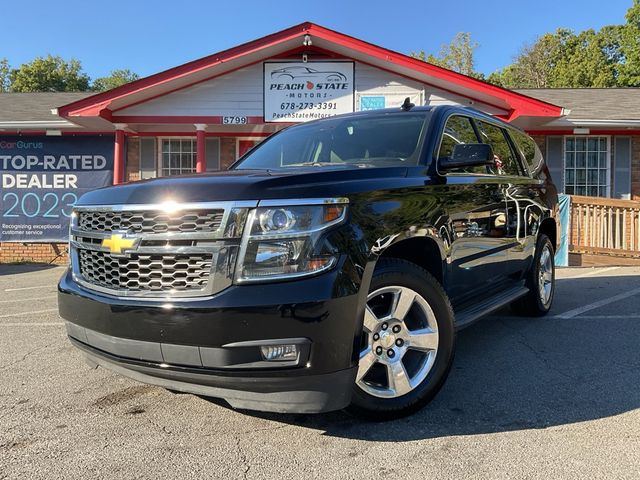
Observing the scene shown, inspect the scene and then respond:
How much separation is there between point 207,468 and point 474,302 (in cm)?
227

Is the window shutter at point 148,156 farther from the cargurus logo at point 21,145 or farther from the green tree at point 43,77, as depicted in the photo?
the green tree at point 43,77

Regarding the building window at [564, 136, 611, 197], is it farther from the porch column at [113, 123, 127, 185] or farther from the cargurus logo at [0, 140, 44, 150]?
the cargurus logo at [0, 140, 44, 150]

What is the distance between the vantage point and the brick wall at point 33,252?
11.8 metres

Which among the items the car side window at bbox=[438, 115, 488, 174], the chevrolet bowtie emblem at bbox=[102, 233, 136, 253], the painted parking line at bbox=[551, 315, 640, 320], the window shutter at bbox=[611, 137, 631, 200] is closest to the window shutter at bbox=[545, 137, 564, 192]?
the window shutter at bbox=[611, 137, 631, 200]

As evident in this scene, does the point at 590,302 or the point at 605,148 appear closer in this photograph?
the point at 590,302

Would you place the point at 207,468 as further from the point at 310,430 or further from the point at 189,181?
the point at 189,181

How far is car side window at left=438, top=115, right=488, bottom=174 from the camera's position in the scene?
3514mm

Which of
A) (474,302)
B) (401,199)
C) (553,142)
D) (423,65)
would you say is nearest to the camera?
(401,199)

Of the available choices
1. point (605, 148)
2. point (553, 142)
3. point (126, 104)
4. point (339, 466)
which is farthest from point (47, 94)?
Answer: point (339, 466)

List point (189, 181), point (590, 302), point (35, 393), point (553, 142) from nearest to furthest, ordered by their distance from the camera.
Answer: point (189, 181) < point (35, 393) < point (590, 302) < point (553, 142)

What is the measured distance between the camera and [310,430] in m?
2.73

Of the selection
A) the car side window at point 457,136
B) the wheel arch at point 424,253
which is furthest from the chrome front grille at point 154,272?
the car side window at point 457,136

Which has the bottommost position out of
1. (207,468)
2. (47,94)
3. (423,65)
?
(207,468)

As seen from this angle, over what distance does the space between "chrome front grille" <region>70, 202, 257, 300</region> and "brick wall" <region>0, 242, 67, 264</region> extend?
1025 centimetres
